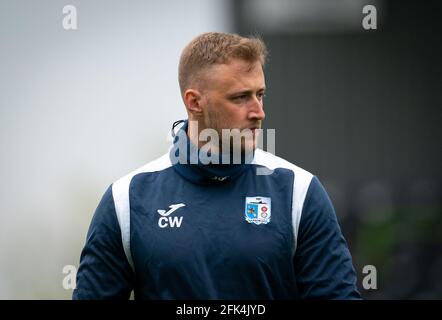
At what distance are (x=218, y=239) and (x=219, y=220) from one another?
0.24ft

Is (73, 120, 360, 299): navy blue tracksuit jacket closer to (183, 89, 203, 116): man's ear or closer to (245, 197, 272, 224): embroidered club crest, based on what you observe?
(245, 197, 272, 224): embroidered club crest

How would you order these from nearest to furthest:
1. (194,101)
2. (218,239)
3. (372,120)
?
1. (218,239)
2. (194,101)
3. (372,120)

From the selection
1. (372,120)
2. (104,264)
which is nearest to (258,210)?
(104,264)

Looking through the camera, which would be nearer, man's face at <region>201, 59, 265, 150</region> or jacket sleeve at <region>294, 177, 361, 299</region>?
jacket sleeve at <region>294, 177, 361, 299</region>

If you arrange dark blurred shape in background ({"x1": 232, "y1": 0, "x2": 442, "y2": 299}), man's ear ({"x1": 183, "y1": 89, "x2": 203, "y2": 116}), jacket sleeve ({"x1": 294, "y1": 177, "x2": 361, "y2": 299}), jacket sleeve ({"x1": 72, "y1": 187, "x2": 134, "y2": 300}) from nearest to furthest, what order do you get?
jacket sleeve ({"x1": 294, "y1": 177, "x2": 361, "y2": 299})
jacket sleeve ({"x1": 72, "y1": 187, "x2": 134, "y2": 300})
man's ear ({"x1": 183, "y1": 89, "x2": 203, "y2": 116})
dark blurred shape in background ({"x1": 232, "y1": 0, "x2": 442, "y2": 299})

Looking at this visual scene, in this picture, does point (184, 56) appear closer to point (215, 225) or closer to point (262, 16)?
point (215, 225)

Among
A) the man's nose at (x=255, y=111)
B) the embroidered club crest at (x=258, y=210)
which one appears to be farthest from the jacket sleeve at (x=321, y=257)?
the man's nose at (x=255, y=111)

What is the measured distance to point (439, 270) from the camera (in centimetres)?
549

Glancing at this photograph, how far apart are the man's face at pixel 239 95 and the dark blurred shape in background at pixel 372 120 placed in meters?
2.36

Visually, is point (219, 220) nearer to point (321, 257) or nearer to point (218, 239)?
point (218, 239)

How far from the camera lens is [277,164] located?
2.83m

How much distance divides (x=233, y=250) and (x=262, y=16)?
287 centimetres

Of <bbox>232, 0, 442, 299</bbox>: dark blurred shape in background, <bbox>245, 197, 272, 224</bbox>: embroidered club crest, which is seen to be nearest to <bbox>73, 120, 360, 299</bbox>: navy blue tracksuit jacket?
<bbox>245, 197, 272, 224</bbox>: embroidered club crest

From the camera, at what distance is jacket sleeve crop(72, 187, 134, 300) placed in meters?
2.73
